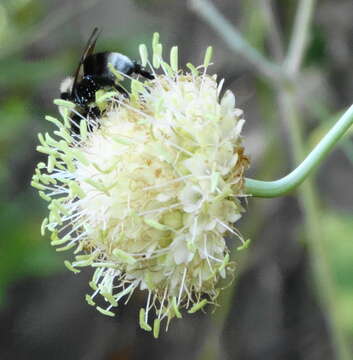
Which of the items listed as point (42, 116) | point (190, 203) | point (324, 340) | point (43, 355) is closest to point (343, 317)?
point (324, 340)

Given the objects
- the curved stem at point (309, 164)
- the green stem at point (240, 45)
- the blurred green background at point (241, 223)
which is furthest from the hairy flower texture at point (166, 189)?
the blurred green background at point (241, 223)

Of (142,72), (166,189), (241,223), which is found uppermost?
(142,72)

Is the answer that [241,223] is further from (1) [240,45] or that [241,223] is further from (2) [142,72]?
(2) [142,72]

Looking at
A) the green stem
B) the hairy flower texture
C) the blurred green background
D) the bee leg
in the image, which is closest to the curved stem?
the hairy flower texture

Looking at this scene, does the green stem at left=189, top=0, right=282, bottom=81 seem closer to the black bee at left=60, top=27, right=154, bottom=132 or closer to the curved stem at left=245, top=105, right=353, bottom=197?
the black bee at left=60, top=27, right=154, bottom=132

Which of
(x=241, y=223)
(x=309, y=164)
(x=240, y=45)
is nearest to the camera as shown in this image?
(x=309, y=164)

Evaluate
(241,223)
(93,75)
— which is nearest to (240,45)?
(93,75)
